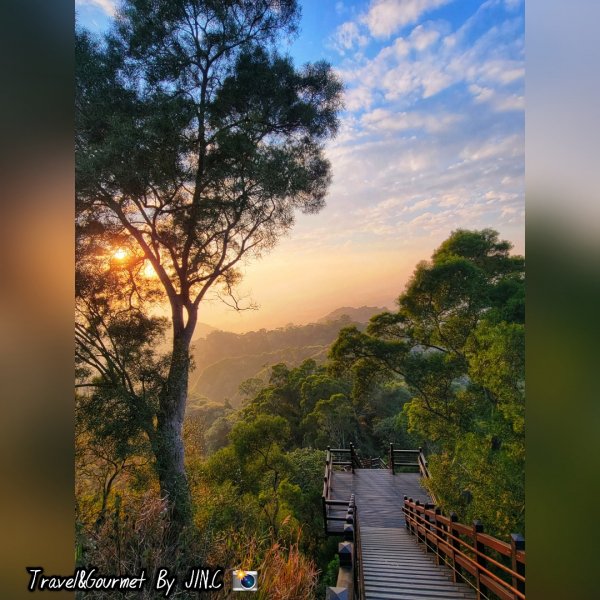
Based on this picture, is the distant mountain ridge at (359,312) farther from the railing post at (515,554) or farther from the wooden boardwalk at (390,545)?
the railing post at (515,554)

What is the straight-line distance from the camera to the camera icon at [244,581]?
6.54 feet

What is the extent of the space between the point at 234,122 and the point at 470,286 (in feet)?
12.3

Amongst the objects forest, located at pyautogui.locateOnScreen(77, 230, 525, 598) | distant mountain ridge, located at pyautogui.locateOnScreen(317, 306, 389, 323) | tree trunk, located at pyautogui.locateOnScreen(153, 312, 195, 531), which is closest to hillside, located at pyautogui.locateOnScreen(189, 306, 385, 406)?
distant mountain ridge, located at pyautogui.locateOnScreen(317, 306, 389, 323)

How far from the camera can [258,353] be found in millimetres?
8398

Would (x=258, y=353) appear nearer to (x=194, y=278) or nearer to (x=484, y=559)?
(x=194, y=278)

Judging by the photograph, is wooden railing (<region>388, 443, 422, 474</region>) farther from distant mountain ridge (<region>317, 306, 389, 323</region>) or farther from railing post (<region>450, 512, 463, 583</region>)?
railing post (<region>450, 512, 463, 583</region>)

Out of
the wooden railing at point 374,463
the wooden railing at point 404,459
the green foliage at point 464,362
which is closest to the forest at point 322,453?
the green foliage at point 464,362

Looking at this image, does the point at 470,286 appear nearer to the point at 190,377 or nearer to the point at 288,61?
the point at 288,61

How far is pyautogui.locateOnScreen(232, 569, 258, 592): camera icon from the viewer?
6.54ft

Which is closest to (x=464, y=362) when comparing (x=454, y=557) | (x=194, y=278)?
(x=454, y=557)

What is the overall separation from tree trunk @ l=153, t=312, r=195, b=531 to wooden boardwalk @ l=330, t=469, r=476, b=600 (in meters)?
1.82

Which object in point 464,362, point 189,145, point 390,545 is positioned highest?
point 189,145

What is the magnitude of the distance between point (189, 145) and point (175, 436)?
118 inches

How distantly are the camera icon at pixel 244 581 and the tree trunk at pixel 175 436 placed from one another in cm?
130
